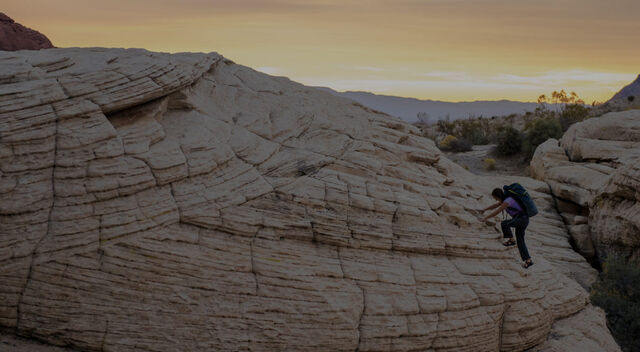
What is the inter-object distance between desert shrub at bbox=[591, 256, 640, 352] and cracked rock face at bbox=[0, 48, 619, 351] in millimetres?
2366

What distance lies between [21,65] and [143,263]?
470 centimetres

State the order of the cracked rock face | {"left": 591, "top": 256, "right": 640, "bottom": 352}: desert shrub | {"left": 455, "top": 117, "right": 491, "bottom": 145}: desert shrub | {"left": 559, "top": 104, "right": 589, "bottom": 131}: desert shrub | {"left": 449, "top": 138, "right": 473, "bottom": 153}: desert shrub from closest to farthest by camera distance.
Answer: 1. the cracked rock face
2. {"left": 591, "top": 256, "right": 640, "bottom": 352}: desert shrub
3. {"left": 449, "top": 138, "right": 473, "bottom": 153}: desert shrub
4. {"left": 559, "top": 104, "right": 589, "bottom": 131}: desert shrub
5. {"left": 455, "top": 117, "right": 491, "bottom": 145}: desert shrub

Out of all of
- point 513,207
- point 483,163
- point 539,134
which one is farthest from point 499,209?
point 539,134

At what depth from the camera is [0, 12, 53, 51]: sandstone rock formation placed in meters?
27.6

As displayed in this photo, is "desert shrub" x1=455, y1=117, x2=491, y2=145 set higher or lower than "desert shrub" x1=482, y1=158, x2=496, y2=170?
higher

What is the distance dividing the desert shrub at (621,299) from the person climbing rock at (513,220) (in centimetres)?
416

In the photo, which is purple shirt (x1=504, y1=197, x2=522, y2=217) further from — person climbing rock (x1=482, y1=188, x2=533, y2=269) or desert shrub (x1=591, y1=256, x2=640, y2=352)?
desert shrub (x1=591, y1=256, x2=640, y2=352)

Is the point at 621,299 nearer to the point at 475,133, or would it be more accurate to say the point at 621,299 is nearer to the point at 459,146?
the point at 459,146

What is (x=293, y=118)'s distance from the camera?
514 inches

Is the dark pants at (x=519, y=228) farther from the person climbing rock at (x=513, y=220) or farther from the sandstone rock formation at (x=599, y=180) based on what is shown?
the sandstone rock formation at (x=599, y=180)

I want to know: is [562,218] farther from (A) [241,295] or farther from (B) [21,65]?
(B) [21,65]

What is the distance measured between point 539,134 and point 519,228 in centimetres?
2488

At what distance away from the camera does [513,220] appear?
12422mm

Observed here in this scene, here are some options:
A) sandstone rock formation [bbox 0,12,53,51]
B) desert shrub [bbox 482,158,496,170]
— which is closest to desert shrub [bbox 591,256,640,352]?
desert shrub [bbox 482,158,496,170]
